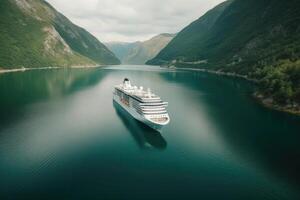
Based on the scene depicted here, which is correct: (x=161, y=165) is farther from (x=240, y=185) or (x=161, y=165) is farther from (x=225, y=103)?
(x=225, y=103)

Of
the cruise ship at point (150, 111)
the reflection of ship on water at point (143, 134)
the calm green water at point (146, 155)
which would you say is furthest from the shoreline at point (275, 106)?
the reflection of ship on water at point (143, 134)

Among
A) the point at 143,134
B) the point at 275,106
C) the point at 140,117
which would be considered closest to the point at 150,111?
the point at 140,117

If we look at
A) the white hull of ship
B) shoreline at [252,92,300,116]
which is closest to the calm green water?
the white hull of ship

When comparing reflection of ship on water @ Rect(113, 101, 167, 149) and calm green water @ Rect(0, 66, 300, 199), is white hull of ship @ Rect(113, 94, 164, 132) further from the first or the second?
calm green water @ Rect(0, 66, 300, 199)

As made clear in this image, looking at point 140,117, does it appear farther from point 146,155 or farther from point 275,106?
point 275,106

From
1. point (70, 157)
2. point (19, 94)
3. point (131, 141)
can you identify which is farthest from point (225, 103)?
point (19, 94)

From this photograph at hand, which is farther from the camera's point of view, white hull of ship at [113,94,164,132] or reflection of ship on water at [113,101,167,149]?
white hull of ship at [113,94,164,132]
